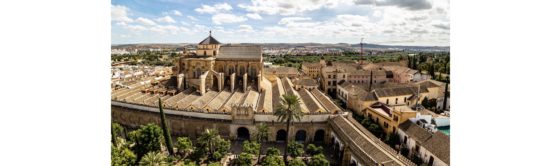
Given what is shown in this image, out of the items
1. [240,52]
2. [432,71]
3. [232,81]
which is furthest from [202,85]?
[432,71]

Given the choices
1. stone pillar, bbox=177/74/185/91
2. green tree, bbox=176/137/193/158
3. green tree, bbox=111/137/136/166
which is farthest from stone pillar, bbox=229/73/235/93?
green tree, bbox=111/137/136/166

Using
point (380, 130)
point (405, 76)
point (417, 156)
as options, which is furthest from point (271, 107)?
point (405, 76)

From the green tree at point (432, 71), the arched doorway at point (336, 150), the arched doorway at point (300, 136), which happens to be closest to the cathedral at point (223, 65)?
the arched doorway at point (300, 136)

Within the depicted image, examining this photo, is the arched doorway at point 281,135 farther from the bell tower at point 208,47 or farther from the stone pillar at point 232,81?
the bell tower at point 208,47

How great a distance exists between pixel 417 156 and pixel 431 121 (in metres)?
2.55

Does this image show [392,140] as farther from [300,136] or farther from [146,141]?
[146,141]

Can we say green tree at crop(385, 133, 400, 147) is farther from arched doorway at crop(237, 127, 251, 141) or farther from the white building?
arched doorway at crop(237, 127, 251, 141)

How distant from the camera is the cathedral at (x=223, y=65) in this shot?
17.6m

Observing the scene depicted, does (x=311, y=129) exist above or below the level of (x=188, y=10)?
below

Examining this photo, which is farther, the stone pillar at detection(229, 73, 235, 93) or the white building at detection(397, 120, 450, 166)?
the stone pillar at detection(229, 73, 235, 93)

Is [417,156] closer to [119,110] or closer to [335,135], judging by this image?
[335,135]

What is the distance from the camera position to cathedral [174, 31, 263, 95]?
693 inches
